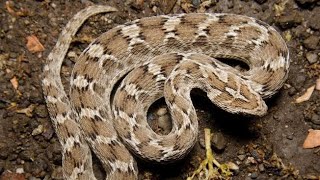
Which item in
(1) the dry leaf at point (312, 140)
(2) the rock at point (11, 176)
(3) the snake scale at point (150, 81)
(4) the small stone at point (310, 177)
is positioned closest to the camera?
(3) the snake scale at point (150, 81)

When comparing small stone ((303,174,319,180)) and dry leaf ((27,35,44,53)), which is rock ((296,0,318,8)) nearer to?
small stone ((303,174,319,180))

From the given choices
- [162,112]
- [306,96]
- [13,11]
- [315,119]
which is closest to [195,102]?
[162,112]

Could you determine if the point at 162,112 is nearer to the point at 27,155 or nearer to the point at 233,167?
the point at 233,167

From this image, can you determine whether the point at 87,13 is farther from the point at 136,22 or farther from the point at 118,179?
the point at 118,179

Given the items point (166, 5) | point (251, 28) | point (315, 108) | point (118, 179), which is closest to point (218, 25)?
point (251, 28)

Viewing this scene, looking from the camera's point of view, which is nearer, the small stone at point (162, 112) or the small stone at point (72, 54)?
the small stone at point (162, 112)

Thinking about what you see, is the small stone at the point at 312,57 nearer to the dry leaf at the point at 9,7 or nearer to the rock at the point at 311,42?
the rock at the point at 311,42

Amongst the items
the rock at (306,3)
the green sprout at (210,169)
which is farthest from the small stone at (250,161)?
the rock at (306,3)
